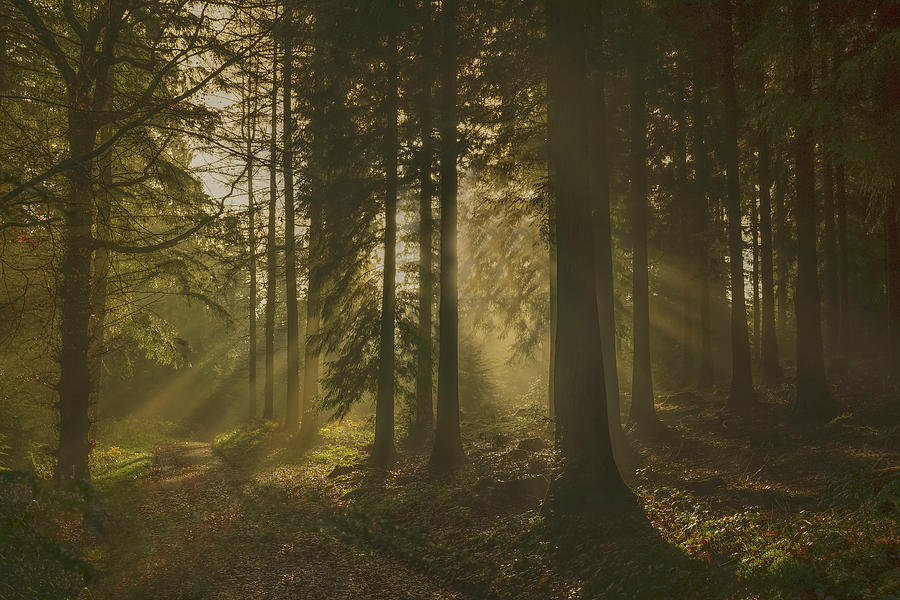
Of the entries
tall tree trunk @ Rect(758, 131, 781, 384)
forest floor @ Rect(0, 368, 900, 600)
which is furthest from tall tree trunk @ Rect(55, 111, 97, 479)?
tall tree trunk @ Rect(758, 131, 781, 384)

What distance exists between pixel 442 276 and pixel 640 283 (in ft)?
18.6

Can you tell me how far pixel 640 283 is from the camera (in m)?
16.7

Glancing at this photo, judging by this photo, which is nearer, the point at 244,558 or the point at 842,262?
the point at 244,558

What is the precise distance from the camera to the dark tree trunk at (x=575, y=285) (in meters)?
9.76

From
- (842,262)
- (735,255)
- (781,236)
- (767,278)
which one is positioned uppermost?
(781,236)

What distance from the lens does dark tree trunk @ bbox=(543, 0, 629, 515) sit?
32.0 feet

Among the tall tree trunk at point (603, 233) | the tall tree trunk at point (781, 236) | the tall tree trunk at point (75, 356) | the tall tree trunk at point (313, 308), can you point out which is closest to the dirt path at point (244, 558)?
the tall tree trunk at point (75, 356)

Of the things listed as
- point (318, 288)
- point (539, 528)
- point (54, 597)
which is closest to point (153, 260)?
point (318, 288)

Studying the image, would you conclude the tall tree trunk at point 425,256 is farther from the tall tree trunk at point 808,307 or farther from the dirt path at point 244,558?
the tall tree trunk at point 808,307

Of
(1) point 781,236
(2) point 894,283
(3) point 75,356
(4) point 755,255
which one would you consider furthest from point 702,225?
(3) point 75,356

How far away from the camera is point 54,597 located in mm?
5953

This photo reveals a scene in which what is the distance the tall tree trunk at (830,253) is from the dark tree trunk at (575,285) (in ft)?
36.3

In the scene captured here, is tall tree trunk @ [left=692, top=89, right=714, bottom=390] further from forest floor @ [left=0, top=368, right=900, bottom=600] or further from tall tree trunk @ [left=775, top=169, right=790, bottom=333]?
forest floor @ [left=0, top=368, right=900, bottom=600]

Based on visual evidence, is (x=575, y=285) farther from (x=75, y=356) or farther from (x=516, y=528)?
(x=75, y=356)
